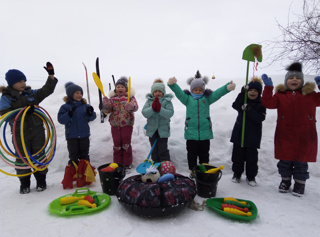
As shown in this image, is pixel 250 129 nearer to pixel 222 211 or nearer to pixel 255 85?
pixel 255 85

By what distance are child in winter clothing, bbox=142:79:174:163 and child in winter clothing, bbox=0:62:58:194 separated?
159cm

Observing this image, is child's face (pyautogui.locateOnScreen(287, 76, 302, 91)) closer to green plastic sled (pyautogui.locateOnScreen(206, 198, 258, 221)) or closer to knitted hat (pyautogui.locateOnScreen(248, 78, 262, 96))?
knitted hat (pyautogui.locateOnScreen(248, 78, 262, 96))

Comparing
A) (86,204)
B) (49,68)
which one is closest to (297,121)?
(86,204)

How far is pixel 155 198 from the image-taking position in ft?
8.28

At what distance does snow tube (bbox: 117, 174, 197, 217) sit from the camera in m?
2.50

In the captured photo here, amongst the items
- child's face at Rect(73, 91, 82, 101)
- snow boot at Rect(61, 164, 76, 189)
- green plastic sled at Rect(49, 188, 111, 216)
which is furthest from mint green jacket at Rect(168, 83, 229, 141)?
snow boot at Rect(61, 164, 76, 189)

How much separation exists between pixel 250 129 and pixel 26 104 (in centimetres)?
349

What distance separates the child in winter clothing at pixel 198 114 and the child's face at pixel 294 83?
920 millimetres

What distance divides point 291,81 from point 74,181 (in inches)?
152

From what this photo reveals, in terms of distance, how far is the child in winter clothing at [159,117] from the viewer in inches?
155

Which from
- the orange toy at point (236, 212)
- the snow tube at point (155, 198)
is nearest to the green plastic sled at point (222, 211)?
the orange toy at point (236, 212)

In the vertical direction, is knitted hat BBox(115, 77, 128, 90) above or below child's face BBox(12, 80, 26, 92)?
above

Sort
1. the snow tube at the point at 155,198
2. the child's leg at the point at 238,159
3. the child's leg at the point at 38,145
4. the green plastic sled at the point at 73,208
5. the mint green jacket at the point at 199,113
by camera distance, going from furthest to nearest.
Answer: the mint green jacket at the point at 199,113 → the child's leg at the point at 238,159 → the child's leg at the point at 38,145 → the green plastic sled at the point at 73,208 → the snow tube at the point at 155,198

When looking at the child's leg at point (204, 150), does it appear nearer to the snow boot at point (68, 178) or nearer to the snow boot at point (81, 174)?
the snow boot at point (81, 174)
